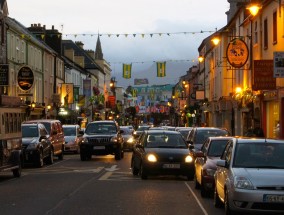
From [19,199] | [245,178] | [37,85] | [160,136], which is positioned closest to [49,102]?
[37,85]

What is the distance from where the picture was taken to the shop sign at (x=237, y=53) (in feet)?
122

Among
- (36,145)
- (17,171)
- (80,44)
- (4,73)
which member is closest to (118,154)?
(36,145)

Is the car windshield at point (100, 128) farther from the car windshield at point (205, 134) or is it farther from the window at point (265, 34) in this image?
the window at point (265, 34)

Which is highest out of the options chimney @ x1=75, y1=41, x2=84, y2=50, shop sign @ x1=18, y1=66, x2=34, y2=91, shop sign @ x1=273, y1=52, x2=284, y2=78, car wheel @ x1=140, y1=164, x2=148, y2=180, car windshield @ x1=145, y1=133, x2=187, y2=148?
chimney @ x1=75, y1=41, x2=84, y2=50

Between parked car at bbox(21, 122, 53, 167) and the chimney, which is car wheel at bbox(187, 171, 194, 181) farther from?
the chimney

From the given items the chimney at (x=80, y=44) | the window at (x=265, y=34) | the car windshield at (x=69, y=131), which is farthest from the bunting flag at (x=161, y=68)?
the chimney at (x=80, y=44)

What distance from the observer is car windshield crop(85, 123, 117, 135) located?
32906 millimetres

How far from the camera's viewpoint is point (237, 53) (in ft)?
124

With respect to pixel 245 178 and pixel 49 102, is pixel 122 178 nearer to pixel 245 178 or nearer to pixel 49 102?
pixel 245 178

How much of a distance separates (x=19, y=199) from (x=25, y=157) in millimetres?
11465

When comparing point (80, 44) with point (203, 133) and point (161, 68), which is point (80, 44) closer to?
point (161, 68)

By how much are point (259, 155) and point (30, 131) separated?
17.0m

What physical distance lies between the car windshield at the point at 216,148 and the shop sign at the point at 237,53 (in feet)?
68.3

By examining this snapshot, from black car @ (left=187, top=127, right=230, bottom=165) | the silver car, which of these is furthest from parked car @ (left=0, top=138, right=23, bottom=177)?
the silver car
